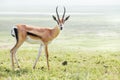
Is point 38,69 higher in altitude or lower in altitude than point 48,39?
lower

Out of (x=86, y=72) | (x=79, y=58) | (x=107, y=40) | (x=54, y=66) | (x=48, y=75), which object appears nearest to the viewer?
(x=48, y=75)

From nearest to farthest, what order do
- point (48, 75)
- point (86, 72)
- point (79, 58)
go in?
point (48, 75) → point (86, 72) → point (79, 58)

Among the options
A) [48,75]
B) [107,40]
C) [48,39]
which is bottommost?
[107,40]

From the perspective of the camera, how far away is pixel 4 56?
17.6 metres

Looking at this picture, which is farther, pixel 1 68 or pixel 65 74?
pixel 1 68

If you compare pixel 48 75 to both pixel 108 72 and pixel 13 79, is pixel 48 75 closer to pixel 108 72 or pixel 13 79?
pixel 13 79

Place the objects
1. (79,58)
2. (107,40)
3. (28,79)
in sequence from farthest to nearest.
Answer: (107,40)
(79,58)
(28,79)

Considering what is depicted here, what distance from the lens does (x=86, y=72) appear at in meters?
13.5

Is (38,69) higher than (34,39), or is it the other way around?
(34,39)

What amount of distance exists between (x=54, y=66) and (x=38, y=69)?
40.9 inches

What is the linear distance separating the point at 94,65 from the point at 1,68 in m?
3.61

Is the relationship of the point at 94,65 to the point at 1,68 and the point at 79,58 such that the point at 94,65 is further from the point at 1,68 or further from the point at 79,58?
the point at 1,68

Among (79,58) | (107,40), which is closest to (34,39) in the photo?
(79,58)

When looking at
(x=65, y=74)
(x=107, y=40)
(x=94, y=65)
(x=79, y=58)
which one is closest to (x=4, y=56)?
(x=79, y=58)
